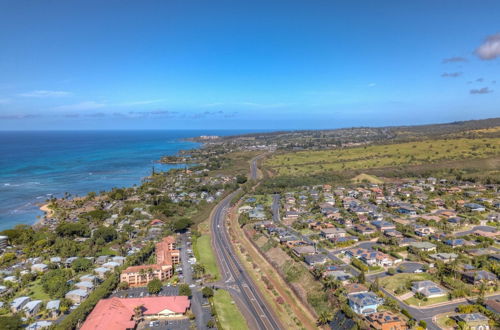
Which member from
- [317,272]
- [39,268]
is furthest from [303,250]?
[39,268]

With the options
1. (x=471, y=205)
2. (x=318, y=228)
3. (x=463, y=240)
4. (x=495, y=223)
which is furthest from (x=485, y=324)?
(x=471, y=205)

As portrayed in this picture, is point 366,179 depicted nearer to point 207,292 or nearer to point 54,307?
point 207,292

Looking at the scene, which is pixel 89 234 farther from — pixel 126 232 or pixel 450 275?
pixel 450 275

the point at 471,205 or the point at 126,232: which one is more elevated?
the point at 471,205

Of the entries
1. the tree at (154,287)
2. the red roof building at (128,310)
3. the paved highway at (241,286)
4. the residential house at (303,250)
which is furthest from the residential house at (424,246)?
the tree at (154,287)

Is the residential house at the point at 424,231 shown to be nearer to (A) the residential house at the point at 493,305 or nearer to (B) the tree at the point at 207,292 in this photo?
(A) the residential house at the point at 493,305
